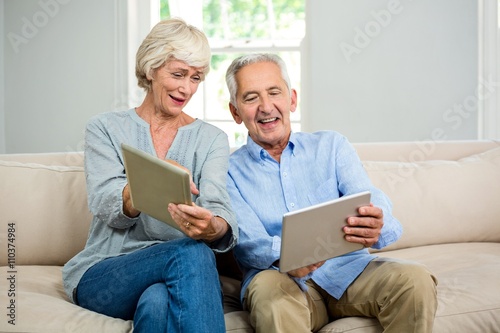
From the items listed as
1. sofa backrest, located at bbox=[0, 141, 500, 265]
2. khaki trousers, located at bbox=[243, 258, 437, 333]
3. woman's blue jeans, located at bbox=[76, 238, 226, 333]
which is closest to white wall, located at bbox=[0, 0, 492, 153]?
sofa backrest, located at bbox=[0, 141, 500, 265]

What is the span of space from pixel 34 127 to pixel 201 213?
122 inches

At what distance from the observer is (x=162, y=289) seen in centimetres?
158

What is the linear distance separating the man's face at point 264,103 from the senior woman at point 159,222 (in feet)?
0.38

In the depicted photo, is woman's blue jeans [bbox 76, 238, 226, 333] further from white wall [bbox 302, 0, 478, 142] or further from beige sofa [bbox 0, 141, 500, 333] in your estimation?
white wall [bbox 302, 0, 478, 142]

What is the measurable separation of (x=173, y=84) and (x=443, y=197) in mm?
1146

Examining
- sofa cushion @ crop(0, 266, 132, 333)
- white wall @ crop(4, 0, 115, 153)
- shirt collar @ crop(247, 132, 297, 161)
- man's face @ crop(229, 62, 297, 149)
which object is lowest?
sofa cushion @ crop(0, 266, 132, 333)

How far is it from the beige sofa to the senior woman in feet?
0.37

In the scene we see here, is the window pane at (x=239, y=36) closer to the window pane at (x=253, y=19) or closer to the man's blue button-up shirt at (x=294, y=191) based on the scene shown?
the window pane at (x=253, y=19)

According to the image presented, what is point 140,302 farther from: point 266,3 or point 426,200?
point 266,3

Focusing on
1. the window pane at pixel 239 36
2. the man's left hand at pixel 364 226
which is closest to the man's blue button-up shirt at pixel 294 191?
the man's left hand at pixel 364 226

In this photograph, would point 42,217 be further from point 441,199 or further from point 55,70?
point 55,70

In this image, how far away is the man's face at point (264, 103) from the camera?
1991 mm

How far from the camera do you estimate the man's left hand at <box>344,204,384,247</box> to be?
1575 millimetres

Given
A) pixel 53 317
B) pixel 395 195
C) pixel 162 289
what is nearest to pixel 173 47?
pixel 162 289
